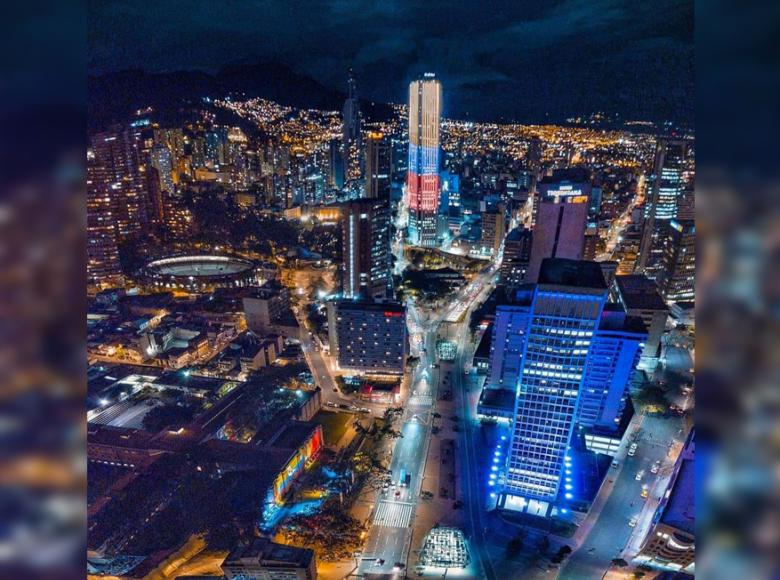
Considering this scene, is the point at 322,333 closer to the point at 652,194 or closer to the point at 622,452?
the point at 622,452

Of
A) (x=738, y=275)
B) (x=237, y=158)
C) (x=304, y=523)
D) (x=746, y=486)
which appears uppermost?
(x=237, y=158)

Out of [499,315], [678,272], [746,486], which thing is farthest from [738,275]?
[678,272]

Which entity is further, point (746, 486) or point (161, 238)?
point (161, 238)

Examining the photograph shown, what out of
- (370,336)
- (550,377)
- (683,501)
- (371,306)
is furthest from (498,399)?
(683,501)

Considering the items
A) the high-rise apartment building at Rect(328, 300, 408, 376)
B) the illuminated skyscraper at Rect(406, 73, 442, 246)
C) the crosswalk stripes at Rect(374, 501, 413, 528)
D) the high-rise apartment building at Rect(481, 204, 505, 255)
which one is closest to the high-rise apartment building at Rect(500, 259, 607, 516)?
the crosswalk stripes at Rect(374, 501, 413, 528)

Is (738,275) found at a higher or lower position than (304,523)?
higher

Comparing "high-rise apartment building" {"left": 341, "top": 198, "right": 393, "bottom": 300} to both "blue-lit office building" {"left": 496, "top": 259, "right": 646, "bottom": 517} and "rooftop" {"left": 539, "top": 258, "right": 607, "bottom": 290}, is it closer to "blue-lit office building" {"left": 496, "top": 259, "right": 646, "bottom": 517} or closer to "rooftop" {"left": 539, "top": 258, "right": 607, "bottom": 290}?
"blue-lit office building" {"left": 496, "top": 259, "right": 646, "bottom": 517}
